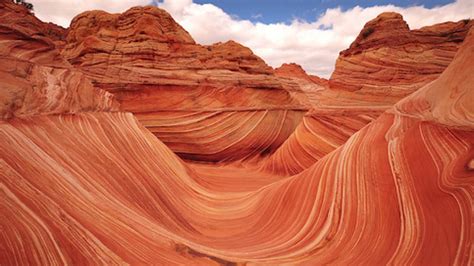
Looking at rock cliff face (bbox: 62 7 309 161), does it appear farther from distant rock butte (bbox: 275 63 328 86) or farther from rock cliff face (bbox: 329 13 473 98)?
distant rock butte (bbox: 275 63 328 86)

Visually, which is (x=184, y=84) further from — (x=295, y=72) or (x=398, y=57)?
(x=295, y=72)

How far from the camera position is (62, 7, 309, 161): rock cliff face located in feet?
30.7

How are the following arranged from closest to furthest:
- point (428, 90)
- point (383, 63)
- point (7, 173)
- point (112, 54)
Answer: point (7, 173), point (428, 90), point (383, 63), point (112, 54)

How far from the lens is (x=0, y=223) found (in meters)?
1.95

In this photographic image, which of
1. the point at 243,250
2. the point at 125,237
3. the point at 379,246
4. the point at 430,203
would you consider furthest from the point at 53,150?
the point at 430,203

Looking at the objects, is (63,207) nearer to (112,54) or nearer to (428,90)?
(428,90)

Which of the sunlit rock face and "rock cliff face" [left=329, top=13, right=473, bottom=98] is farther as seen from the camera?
"rock cliff face" [left=329, top=13, right=473, bottom=98]

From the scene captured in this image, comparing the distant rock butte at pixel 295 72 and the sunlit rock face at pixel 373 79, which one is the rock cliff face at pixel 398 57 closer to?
the sunlit rock face at pixel 373 79

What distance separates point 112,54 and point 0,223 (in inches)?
355

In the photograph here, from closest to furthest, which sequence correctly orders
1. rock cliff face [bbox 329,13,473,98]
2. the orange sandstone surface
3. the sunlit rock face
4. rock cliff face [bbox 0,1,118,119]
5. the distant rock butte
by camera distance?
1. the orange sandstone surface
2. rock cliff face [bbox 0,1,118,119]
3. the sunlit rock face
4. rock cliff face [bbox 329,13,473,98]
5. the distant rock butte

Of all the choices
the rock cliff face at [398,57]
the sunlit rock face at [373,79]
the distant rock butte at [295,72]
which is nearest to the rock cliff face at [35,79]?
the sunlit rock face at [373,79]

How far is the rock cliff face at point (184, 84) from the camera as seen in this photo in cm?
936

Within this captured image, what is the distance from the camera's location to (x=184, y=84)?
9.73 metres

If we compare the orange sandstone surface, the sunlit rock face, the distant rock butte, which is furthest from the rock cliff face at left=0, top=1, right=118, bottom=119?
the distant rock butte
